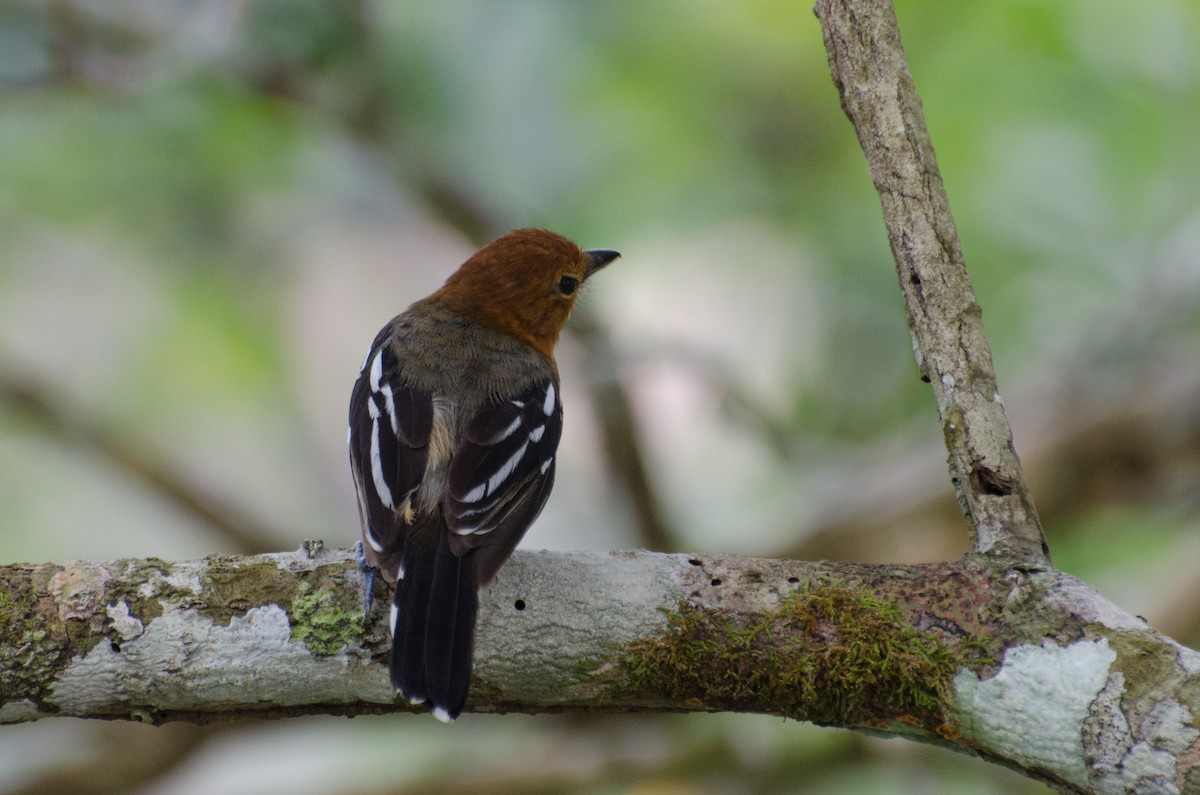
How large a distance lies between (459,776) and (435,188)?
274 centimetres

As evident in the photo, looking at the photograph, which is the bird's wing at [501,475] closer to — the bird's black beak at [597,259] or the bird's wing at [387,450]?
the bird's wing at [387,450]

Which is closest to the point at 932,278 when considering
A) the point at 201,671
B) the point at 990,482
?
the point at 990,482

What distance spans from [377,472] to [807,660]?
57.3 inches

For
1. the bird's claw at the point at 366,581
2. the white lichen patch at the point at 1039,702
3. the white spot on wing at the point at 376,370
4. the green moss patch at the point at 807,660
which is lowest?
the white lichen patch at the point at 1039,702

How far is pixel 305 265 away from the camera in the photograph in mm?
8188

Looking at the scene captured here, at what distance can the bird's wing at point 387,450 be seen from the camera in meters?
3.21

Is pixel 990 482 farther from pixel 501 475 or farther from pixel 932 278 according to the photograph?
pixel 501 475

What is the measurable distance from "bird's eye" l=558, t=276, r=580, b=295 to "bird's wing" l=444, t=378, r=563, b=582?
873mm

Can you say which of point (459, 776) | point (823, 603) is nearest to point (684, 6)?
point (459, 776)

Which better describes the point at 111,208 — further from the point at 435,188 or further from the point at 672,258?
the point at 672,258

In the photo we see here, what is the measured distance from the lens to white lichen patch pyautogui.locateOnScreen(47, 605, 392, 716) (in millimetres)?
2662

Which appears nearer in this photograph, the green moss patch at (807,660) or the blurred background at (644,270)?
the green moss patch at (807,660)

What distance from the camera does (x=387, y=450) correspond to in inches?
142

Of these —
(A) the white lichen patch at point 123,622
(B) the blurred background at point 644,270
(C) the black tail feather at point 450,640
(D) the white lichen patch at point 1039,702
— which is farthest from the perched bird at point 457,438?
(D) the white lichen patch at point 1039,702
